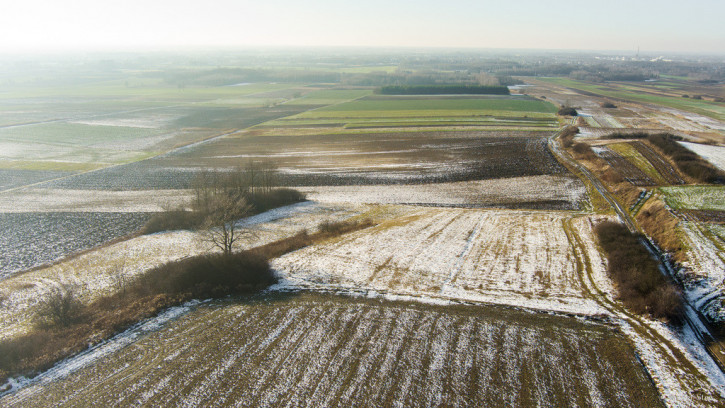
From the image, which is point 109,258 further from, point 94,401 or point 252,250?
point 94,401

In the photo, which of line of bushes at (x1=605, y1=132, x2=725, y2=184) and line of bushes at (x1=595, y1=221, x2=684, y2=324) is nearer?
line of bushes at (x1=595, y1=221, x2=684, y2=324)

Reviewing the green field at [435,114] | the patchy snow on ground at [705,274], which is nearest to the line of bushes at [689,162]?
the patchy snow on ground at [705,274]

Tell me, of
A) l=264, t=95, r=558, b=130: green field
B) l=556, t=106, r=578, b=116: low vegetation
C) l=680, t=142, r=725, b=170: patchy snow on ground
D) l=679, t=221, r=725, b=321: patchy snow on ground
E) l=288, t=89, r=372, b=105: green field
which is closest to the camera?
l=679, t=221, r=725, b=321: patchy snow on ground

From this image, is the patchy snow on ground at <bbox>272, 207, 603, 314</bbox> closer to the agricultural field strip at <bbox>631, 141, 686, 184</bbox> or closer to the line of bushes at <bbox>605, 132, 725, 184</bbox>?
the agricultural field strip at <bbox>631, 141, 686, 184</bbox>

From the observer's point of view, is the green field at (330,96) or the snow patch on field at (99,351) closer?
the snow patch on field at (99,351)

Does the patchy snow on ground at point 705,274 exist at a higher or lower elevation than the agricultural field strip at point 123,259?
higher

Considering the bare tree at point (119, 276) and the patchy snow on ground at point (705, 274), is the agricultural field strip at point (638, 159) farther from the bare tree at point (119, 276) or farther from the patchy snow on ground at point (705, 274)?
the bare tree at point (119, 276)

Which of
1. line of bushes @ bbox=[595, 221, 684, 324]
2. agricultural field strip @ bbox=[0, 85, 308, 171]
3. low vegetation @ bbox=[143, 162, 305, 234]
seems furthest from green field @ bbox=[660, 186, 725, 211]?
agricultural field strip @ bbox=[0, 85, 308, 171]
